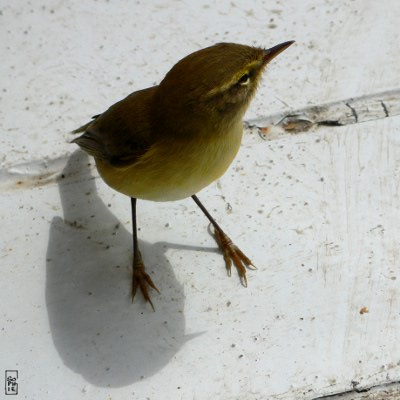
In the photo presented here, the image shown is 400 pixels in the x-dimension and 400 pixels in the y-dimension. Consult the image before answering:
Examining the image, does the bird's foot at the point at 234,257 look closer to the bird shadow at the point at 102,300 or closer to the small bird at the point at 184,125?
the bird shadow at the point at 102,300

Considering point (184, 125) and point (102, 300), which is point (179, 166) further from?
point (102, 300)

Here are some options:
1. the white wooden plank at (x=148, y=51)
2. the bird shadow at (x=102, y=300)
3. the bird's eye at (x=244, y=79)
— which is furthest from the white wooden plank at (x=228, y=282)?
the bird's eye at (x=244, y=79)

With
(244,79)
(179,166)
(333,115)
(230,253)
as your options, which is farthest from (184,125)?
(333,115)

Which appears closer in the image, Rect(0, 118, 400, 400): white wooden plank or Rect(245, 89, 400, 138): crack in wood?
Rect(0, 118, 400, 400): white wooden plank

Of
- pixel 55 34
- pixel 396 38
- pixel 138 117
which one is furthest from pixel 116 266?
pixel 396 38

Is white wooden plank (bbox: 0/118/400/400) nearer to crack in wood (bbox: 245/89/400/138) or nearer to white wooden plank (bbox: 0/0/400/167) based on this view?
crack in wood (bbox: 245/89/400/138)

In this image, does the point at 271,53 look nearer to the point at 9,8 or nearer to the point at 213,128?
the point at 213,128

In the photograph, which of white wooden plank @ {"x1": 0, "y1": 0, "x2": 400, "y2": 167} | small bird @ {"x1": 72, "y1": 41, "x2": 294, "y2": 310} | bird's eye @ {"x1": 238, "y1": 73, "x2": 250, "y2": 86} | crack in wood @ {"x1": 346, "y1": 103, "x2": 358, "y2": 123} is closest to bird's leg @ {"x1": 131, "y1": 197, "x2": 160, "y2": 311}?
small bird @ {"x1": 72, "y1": 41, "x2": 294, "y2": 310}
